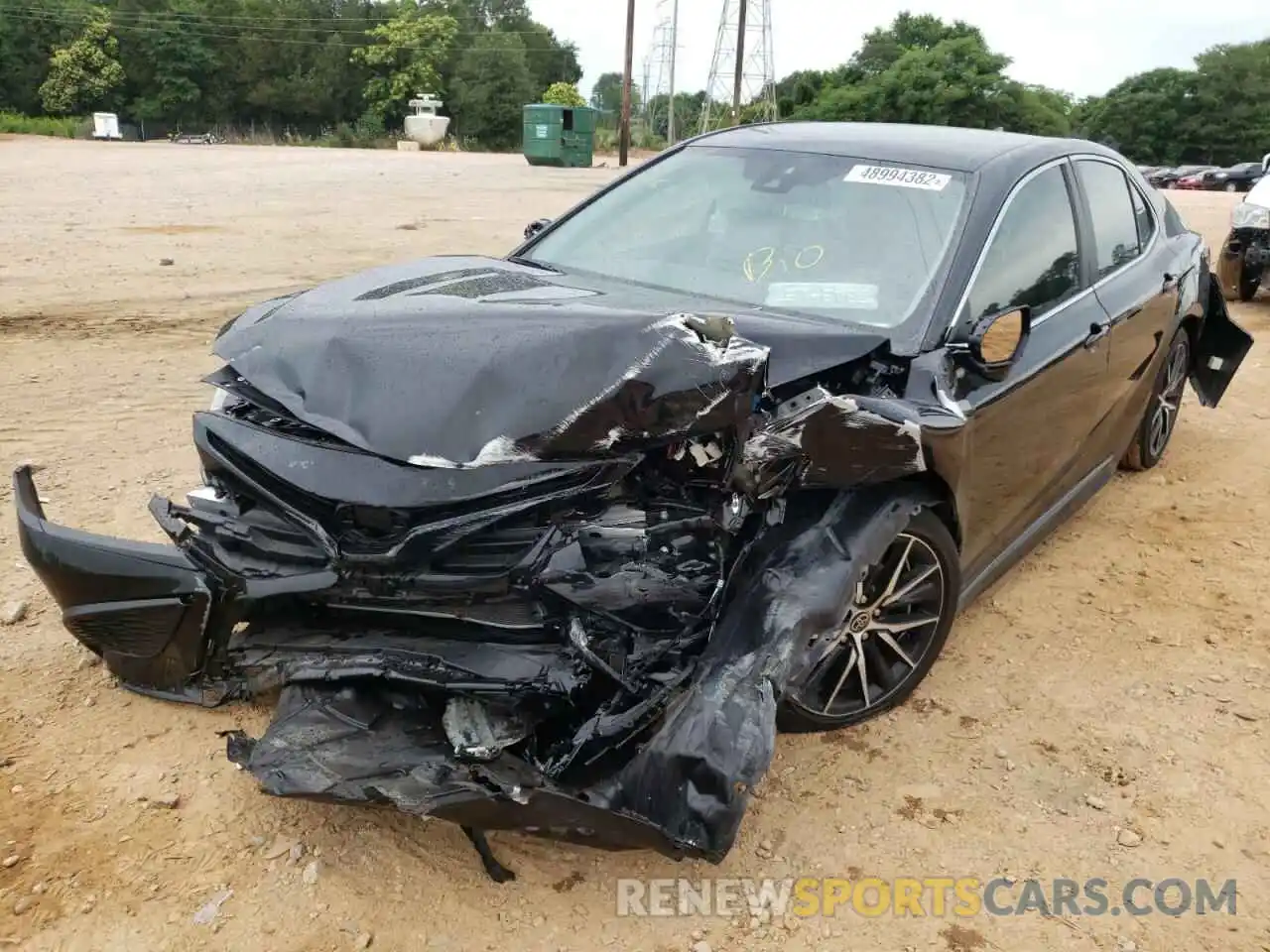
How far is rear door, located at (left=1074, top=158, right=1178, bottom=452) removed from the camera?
4039 millimetres

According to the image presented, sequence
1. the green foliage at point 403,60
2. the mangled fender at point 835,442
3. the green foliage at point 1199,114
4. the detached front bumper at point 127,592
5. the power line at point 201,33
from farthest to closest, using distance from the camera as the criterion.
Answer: the green foliage at point 1199,114 < the green foliage at point 403,60 < the power line at point 201,33 < the detached front bumper at point 127,592 < the mangled fender at point 835,442

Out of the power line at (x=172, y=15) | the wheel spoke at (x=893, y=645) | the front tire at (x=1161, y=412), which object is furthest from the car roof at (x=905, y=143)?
the power line at (x=172, y=15)

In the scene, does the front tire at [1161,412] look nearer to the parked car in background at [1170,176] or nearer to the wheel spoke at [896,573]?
the wheel spoke at [896,573]

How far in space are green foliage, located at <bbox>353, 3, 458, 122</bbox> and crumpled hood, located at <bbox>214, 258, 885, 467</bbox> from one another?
6617 cm

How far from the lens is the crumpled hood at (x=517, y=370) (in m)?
2.38

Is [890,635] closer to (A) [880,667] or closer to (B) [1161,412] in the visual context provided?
(A) [880,667]

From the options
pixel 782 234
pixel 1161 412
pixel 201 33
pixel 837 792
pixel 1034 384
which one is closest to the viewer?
pixel 837 792

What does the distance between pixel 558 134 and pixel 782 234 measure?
28.5m

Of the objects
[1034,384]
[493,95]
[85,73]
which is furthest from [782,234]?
[85,73]

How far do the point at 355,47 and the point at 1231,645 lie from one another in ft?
239

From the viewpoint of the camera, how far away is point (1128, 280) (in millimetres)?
4203

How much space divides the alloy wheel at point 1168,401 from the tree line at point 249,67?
57.8m

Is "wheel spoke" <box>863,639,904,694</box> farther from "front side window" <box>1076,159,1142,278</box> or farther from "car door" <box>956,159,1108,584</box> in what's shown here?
"front side window" <box>1076,159,1142,278</box>

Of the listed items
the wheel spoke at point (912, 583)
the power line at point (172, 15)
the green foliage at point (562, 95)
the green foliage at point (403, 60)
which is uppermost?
the power line at point (172, 15)
